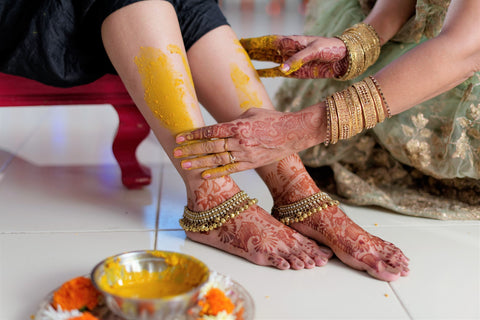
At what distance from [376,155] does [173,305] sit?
2.95ft

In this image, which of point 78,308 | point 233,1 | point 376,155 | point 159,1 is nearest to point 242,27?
point 233,1

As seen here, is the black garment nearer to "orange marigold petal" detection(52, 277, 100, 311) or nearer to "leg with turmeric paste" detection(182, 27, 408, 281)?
"leg with turmeric paste" detection(182, 27, 408, 281)

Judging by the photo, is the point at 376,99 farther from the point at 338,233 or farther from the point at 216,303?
the point at 216,303

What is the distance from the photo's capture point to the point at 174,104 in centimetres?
108

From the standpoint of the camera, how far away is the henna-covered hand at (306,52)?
1228mm

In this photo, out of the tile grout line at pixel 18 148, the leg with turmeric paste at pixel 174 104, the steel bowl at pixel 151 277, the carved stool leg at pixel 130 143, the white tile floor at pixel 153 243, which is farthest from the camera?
the tile grout line at pixel 18 148

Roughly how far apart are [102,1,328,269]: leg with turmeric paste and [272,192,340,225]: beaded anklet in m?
0.05

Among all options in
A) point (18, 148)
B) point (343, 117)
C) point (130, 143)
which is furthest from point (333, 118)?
point (18, 148)

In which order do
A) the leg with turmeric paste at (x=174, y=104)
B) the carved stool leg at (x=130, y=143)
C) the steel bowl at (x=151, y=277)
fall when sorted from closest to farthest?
the steel bowl at (x=151, y=277) → the leg with turmeric paste at (x=174, y=104) → the carved stool leg at (x=130, y=143)

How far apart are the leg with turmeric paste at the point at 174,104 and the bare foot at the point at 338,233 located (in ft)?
0.12

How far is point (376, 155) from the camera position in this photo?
153 cm

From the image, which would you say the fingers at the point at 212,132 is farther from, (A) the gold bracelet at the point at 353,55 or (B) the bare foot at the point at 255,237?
(A) the gold bracelet at the point at 353,55

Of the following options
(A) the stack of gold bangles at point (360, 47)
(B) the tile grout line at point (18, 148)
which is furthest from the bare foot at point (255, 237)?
(B) the tile grout line at point (18, 148)

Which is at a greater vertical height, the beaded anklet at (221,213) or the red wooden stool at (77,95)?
the red wooden stool at (77,95)
